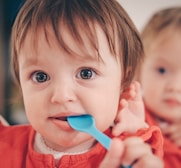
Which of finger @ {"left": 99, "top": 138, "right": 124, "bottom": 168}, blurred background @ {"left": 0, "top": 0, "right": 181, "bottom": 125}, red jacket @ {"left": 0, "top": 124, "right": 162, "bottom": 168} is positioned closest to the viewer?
finger @ {"left": 99, "top": 138, "right": 124, "bottom": 168}

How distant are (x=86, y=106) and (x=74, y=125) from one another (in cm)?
3

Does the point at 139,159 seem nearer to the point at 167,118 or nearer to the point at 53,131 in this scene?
the point at 53,131

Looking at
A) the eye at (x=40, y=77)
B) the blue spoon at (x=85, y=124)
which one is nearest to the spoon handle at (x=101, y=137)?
the blue spoon at (x=85, y=124)

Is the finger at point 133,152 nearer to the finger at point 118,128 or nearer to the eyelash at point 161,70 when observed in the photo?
the finger at point 118,128

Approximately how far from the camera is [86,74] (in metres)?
0.60

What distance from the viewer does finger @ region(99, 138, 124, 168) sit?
19.9 inches

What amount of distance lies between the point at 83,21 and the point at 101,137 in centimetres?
18

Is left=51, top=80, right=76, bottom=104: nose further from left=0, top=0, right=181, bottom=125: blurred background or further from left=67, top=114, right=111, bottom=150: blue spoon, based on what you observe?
left=0, top=0, right=181, bottom=125: blurred background

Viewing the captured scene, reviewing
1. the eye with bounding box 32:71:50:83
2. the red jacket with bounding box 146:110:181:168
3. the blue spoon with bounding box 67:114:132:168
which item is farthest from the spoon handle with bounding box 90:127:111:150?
the red jacket with bounding box 146:110:181:168

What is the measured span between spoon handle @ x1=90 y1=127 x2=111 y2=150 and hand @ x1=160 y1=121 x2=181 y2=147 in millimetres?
269

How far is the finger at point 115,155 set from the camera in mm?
505

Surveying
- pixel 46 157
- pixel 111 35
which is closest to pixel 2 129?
pixel 46 157

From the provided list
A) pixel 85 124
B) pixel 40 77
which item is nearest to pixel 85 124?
pixel 85 124

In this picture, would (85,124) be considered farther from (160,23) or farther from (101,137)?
(160,23)
